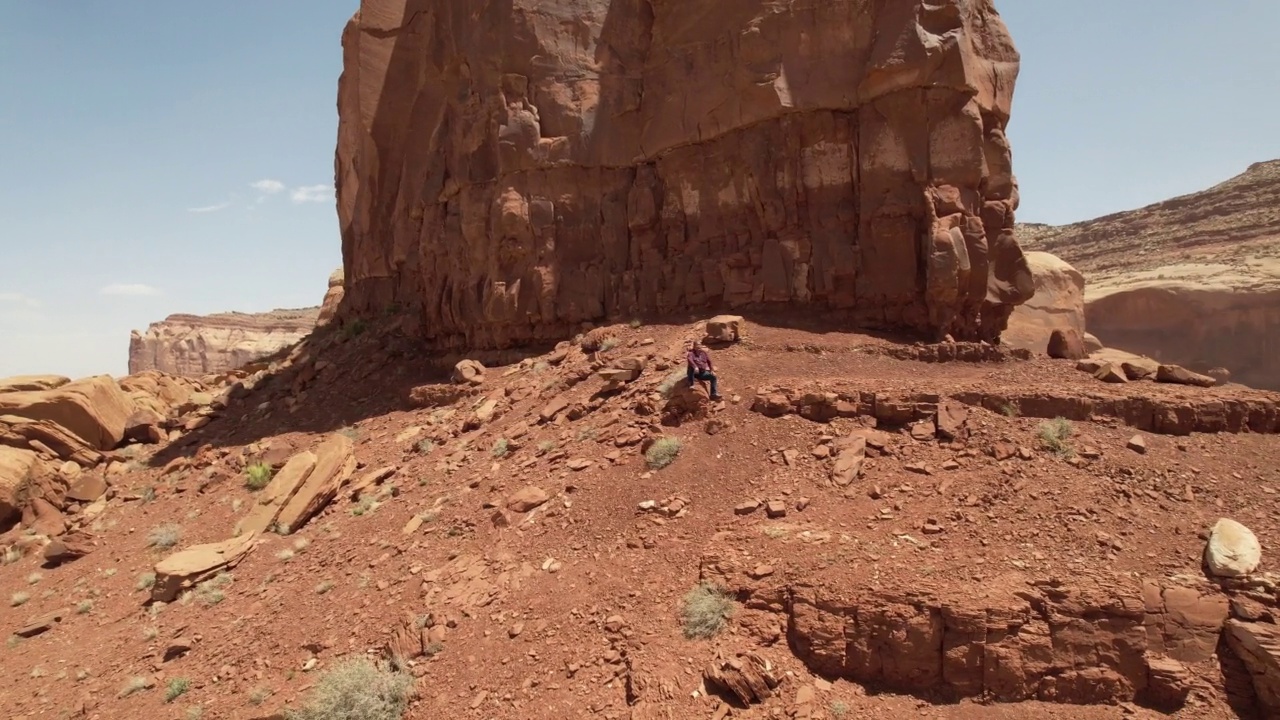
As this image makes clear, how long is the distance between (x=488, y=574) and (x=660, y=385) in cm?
421

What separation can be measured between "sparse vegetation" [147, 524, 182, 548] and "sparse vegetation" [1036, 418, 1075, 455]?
14.7 m

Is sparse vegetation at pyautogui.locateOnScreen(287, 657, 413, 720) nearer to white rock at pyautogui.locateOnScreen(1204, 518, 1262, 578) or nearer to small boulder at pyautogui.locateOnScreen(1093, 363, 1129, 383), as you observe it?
white rock at pyautogui.locateOnScreen(1204, 518, 1262, 578)

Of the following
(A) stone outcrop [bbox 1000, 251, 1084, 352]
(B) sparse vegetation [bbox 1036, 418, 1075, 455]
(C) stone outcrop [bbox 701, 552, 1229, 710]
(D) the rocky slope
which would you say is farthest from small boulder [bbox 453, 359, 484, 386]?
(D) the rocky slope

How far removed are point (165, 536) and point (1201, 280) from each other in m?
35.8

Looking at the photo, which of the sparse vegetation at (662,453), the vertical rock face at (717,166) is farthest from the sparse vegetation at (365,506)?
the vertical rock face at (717,166)

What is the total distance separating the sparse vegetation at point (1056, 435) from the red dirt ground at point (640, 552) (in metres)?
0.13

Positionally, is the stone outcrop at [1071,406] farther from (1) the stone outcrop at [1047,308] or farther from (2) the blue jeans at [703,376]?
(1) the stone outcrop at [1047,308]

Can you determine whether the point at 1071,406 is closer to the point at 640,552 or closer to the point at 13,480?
the point at 640,552

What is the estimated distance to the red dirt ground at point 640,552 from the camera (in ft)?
23.5

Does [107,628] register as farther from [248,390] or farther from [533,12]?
[533,12]

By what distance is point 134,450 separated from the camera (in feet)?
62.0

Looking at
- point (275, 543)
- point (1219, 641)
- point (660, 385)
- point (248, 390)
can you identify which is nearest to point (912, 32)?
point (660, 385)

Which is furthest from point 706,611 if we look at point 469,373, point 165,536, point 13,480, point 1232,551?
point 13,480

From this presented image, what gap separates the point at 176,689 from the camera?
8727mm
